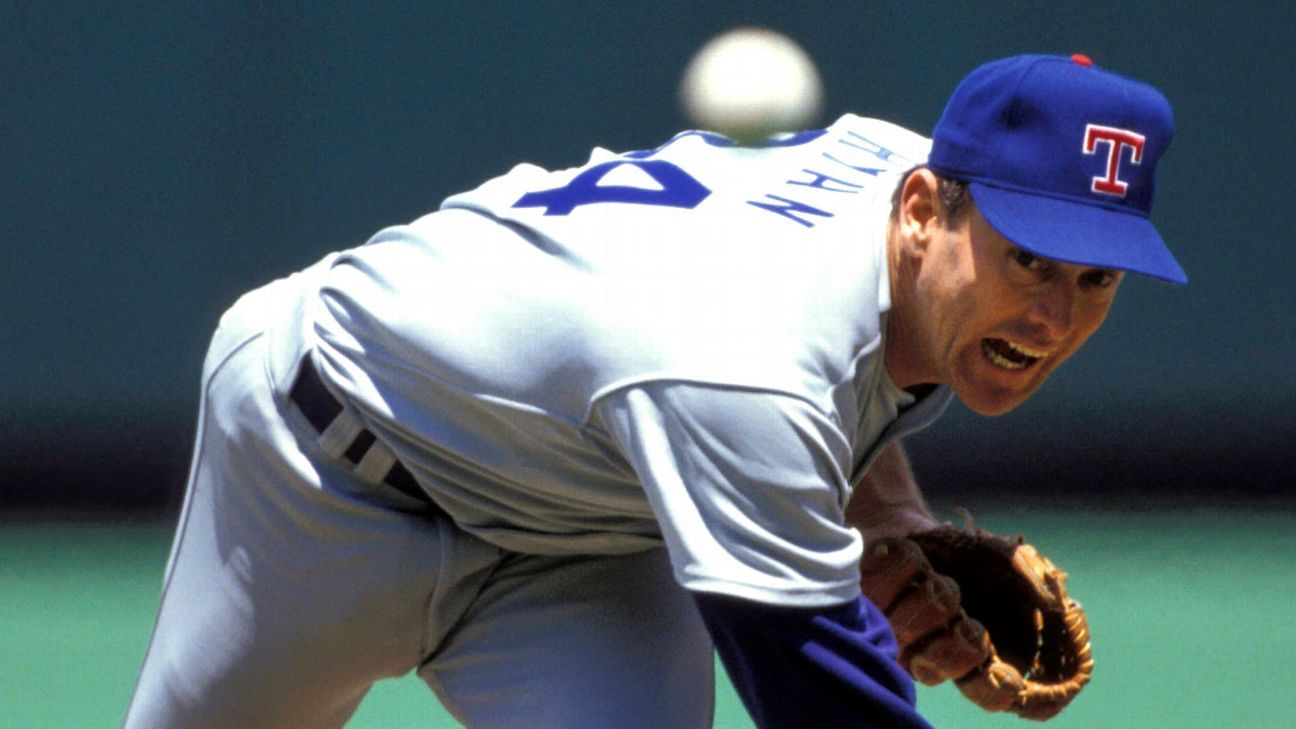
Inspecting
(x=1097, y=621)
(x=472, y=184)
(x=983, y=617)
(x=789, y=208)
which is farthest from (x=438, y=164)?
(x=789, y=208)

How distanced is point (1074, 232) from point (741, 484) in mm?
404

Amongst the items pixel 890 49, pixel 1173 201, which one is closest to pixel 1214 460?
pixel 1173 201

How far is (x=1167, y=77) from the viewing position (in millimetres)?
5449

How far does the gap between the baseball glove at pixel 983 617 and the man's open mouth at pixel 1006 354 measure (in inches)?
15.1

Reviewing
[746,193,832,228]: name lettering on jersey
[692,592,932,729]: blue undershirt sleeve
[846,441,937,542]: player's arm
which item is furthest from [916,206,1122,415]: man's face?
[846,441,937,542]: player's arm

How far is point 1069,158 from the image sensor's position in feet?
6.33

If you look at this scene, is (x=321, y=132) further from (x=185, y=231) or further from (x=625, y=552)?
(x=625, y=552)

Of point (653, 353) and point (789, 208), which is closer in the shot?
point (653, 353)

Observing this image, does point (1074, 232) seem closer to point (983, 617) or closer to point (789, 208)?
point (789, 208)

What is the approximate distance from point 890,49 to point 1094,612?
1.71m

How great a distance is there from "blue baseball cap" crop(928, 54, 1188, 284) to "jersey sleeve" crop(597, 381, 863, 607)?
295mm

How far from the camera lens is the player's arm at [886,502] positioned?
8.10 feet

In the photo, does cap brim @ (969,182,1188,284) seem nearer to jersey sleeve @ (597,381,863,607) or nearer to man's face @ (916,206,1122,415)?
man's face @ (916,206,1122,415)

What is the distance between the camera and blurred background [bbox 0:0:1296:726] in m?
5.20
